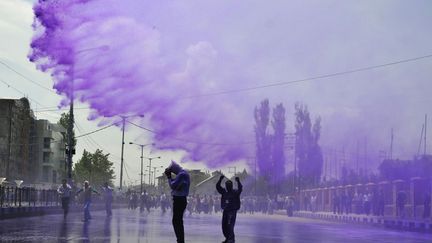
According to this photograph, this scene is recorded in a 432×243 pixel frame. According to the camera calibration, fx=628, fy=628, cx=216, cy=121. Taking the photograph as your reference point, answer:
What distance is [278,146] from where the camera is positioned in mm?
72625

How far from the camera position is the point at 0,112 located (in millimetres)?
86125

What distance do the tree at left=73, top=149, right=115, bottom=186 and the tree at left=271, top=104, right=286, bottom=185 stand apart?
3426cm

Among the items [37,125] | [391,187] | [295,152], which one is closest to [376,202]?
[391,187]

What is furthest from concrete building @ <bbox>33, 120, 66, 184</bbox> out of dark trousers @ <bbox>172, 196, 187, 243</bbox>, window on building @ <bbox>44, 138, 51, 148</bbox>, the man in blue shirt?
dark trousers @ <bbox>172, 196, 187, 243</bbox>

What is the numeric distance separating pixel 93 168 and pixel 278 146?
3685 cm

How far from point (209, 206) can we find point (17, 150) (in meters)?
42.1

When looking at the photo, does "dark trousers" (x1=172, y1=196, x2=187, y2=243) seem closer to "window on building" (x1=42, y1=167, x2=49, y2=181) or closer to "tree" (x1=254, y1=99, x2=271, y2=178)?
"tree" (x1=254, y1=99, x2=271, y2=178)

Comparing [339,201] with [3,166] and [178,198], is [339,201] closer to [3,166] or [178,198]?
[178,198]

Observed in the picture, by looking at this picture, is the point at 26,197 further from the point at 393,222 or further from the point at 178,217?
the point at 178,217

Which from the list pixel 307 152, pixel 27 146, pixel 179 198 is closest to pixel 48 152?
pixel 27 146

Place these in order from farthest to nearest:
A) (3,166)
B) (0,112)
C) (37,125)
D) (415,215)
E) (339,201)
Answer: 1. (37,125)
2. (0,112)
3. (3,166)
4. (339,201)
5. (415,215)

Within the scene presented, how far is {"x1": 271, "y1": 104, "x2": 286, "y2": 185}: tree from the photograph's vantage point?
232ft

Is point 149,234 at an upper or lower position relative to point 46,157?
lower

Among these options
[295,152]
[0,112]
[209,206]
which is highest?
[0,112]
